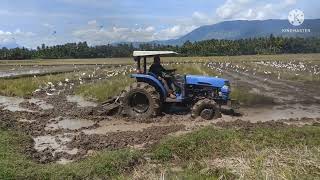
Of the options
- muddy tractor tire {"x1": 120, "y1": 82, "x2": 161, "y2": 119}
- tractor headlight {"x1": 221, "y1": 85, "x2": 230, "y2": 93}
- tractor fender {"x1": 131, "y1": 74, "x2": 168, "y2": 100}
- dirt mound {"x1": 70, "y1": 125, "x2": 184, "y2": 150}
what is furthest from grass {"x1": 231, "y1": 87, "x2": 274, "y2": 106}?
dirt mound {"x1": 70, "y1": 125, "x2": 184, "y2": 150}

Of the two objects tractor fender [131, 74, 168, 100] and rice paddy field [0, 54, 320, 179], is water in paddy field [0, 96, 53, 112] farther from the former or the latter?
tractor fender [131, 74, 168, 100]

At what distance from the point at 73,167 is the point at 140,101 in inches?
249

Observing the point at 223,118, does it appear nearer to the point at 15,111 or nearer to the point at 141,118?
the point at 141,118

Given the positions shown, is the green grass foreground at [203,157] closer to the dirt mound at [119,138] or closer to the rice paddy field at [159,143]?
the rice paddy field at [159,143]

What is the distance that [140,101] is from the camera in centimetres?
1480

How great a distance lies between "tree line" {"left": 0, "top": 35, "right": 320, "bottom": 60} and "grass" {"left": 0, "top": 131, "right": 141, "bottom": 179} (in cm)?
8034

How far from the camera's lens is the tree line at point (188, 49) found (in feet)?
299

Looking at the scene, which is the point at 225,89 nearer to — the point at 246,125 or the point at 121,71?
the point at 246,125

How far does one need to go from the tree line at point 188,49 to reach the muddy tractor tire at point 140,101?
245 ft

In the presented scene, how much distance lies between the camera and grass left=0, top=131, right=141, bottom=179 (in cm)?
820

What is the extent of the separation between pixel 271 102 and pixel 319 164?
40.5 feet

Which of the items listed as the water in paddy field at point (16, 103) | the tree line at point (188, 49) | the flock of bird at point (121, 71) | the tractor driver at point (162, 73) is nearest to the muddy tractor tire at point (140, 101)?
the tractor driver at point (162, 73)

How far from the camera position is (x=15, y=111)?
16.7 metres

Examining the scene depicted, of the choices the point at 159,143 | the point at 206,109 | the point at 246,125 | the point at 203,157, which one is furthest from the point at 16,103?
the point at 203,157
